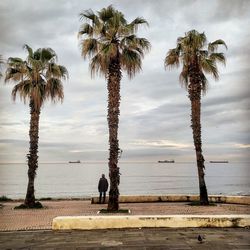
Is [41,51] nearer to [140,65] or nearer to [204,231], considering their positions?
[140,65]

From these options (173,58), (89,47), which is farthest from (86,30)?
(173,58)

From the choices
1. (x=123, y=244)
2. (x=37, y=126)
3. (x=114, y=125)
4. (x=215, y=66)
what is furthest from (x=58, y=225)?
(x=215, y=66)

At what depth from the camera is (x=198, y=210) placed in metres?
18.6

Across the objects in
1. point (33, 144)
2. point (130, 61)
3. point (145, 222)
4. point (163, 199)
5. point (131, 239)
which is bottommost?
point (131, 239)

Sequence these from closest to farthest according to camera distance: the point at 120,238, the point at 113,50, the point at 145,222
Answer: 1. the point at 120,238
2. the point at 145,222
3. the point at 113,50

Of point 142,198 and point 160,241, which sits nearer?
point 160,241

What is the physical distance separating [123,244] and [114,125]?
8.29 metres

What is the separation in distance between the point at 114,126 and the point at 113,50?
3618 millimetres

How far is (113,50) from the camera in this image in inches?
700

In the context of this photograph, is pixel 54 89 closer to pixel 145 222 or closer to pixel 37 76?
pixel 37 76

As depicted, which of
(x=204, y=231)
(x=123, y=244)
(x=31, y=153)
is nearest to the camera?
(x=123, y=244)

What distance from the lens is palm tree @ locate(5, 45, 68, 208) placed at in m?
21.5

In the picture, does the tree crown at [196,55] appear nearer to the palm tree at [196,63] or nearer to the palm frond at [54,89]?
the palm tree at [196,63]

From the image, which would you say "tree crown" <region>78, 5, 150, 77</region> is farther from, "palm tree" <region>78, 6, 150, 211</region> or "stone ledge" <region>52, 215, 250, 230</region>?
"stone ledge" <region>52, 215, 250, 230</region>
